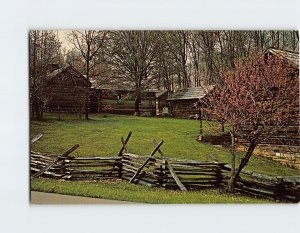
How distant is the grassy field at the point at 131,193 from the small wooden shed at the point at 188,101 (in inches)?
31.7

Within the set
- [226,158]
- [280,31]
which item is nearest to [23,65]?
[226,158]

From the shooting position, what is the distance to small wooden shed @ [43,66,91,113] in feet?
14.9

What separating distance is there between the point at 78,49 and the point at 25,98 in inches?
28.9

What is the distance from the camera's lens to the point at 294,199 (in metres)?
4.52

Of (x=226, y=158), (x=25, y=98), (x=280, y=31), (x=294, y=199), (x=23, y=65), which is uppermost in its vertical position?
(x=280, y=31)

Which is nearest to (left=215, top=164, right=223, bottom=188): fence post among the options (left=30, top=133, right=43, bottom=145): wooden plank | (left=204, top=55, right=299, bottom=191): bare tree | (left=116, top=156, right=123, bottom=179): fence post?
(left=204, top=55, right=299, bottom=191): bare tree

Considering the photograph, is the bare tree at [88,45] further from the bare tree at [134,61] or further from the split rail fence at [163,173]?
the split rail fence at [163,173]

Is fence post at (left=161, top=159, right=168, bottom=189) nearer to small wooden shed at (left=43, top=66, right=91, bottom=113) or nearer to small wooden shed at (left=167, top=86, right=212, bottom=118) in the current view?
small wooden shed at (left=167, top=86, right=212, bottom=118)

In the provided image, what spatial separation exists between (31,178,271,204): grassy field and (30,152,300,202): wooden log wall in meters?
0.06

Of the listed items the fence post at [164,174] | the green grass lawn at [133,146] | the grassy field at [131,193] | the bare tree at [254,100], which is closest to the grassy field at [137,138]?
the green grass lawn at [133,146]

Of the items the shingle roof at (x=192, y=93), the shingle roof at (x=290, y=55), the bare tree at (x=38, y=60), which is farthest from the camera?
the shingle roof at (x=192, y=93)

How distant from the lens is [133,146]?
4.58m

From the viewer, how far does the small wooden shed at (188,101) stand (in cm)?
462
